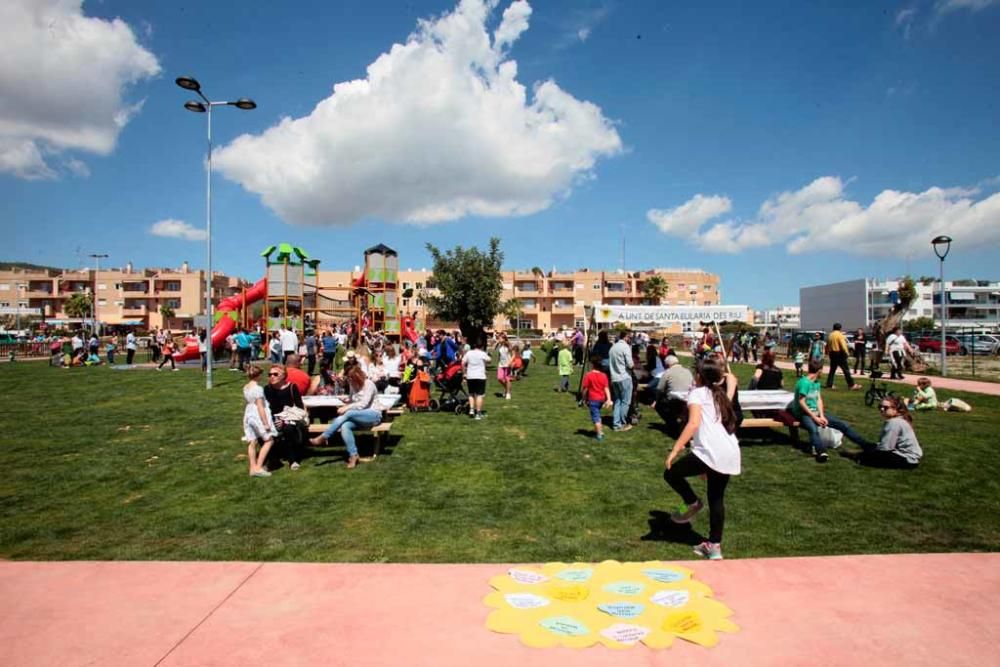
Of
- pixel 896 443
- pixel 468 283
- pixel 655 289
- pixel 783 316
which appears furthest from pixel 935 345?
pixel 783 316

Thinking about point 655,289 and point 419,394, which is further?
point 655,289

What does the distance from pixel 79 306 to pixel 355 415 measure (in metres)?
97.9

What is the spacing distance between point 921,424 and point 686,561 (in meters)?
8.77

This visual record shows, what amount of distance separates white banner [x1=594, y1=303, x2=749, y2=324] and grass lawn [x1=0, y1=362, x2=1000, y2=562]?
4.32 metres

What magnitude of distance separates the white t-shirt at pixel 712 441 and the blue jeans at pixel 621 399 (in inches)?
214

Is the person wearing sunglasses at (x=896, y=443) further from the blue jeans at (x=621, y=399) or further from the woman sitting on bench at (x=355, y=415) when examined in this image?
the woman sitting on bench at (x=355, y=415)

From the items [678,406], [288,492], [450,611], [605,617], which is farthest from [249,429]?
[678,406]

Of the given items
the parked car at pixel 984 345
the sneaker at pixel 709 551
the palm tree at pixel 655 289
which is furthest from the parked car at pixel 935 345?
the palm tree at pixel 655 289

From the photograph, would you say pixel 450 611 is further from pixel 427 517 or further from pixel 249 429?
pixel 249 429

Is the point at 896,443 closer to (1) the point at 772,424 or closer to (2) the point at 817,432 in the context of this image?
(2) the point at 817,432

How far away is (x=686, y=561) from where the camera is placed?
443cm

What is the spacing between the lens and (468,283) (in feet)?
111

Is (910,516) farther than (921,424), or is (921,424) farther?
(921,424)

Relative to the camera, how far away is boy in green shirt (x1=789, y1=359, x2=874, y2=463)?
26.2 ft
